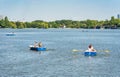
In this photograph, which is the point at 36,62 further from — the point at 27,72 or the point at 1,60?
the point at 27,72

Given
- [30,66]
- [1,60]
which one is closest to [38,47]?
[1,60]

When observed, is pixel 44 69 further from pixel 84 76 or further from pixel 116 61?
pixel 116 61

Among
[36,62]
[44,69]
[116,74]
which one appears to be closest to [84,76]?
[116,74]

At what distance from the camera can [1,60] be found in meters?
77.3

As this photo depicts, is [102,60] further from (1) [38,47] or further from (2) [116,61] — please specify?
(1) [38,47]

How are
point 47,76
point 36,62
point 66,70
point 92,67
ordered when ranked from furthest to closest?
point 36,62, point 92,67, point 66,70, point 47,76

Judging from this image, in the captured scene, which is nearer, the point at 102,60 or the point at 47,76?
the point at 47,76

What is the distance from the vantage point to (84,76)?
5797 cm

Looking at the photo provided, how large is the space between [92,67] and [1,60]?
59.2 feet

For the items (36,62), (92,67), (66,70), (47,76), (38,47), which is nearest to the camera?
(47,76)

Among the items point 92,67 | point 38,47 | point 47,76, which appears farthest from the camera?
point 38,47

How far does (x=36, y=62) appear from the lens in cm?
7438

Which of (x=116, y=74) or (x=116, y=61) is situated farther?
(x=116, y=61)

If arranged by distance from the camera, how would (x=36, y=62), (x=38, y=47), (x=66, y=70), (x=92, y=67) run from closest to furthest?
(x=66, y=70) < (x=92, y=67) < (x=36, y=62) < (x=38, y=47)
